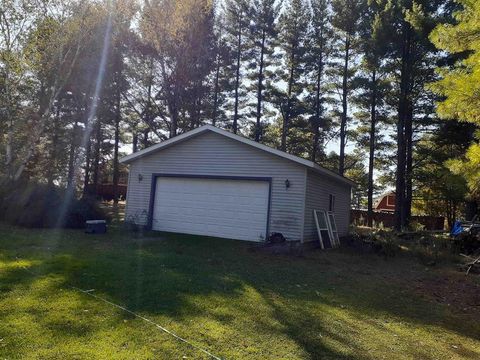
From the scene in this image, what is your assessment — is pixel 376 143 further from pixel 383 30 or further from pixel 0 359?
pixel 0 359

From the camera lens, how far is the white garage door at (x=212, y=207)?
11.3 m

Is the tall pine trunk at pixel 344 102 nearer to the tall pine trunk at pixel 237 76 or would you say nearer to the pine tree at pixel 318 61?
the pine tree at pixel 318 61

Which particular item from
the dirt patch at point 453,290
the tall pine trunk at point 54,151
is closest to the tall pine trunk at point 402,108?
the dirt patch at point 453,290

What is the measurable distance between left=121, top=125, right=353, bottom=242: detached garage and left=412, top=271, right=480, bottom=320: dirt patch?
372 cm

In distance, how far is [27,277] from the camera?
18.1 feet

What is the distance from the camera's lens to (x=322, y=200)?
12.3 m

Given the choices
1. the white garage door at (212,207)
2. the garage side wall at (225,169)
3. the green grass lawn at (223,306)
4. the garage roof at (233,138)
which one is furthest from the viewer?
the white garage door at (212,207)

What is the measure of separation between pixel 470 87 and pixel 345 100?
19.6 m

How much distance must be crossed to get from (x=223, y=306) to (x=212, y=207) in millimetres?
7071

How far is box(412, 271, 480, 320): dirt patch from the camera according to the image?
611 cm

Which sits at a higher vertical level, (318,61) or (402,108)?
(318,61)

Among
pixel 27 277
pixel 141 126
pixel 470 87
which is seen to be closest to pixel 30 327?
pixel 27 277

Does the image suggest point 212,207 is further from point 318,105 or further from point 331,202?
point 318,105

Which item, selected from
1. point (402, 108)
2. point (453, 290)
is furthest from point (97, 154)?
point (453, 290)
